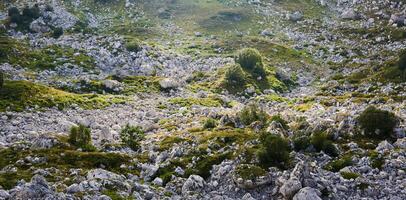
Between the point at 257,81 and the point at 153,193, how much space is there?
44164 millimetres

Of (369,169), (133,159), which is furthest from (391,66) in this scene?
(133,159)

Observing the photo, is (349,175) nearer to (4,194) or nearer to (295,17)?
(4,194)

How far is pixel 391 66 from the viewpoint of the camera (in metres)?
62.3

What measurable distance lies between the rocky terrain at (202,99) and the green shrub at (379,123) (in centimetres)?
8

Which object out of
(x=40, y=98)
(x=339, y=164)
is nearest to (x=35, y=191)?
(x=339, y=164)

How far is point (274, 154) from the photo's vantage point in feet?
105

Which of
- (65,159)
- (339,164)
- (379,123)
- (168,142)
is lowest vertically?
(168,142)

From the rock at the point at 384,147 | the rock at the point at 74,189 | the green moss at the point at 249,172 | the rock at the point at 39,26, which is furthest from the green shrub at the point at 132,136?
the rock at the point at 39,26

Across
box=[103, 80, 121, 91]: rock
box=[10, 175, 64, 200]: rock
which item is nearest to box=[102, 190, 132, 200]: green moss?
box=[10, 175, 64, 200]: rock

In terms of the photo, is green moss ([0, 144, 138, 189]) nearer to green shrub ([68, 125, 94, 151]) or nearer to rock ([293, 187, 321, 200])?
green shrub ([68, 125, 94, 151])

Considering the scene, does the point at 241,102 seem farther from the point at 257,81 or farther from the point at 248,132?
the point at 248,132

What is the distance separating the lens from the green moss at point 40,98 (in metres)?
48.5

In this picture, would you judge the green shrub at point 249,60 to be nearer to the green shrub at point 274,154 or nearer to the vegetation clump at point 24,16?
the vegetation clump at point 24,16

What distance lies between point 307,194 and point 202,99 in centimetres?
3619
